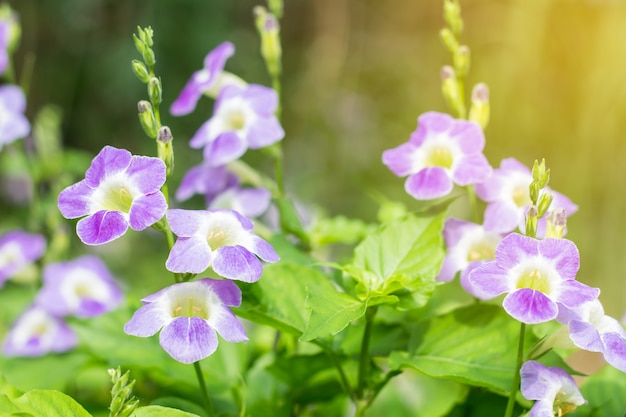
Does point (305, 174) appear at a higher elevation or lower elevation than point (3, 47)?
lower

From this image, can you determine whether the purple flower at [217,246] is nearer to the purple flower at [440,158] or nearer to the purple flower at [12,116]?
the purple flower at [440,158]

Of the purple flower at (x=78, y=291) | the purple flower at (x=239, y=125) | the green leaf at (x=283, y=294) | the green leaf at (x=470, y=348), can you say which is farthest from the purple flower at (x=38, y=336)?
the green leaf at (x=470, y=348)

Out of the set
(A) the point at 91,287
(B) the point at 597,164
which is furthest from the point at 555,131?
(A) the point at 91,287

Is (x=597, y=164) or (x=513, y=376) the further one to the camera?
(x=597, y=164)

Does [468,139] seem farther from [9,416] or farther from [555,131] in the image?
[555,131]

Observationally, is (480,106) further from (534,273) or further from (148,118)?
(148,118)

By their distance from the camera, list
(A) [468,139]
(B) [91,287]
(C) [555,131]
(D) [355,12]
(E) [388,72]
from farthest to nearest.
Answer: (D) [355,12]
(E) [388,72]
(C) [555,131]
(B) [91,287]
(A) [468,139]

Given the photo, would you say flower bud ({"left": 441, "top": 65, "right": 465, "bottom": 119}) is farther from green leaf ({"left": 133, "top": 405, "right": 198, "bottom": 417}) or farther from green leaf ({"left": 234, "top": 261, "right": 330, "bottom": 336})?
green leaf ({"left": 133, "top": 405, "right": 198, "bottom": 417})
